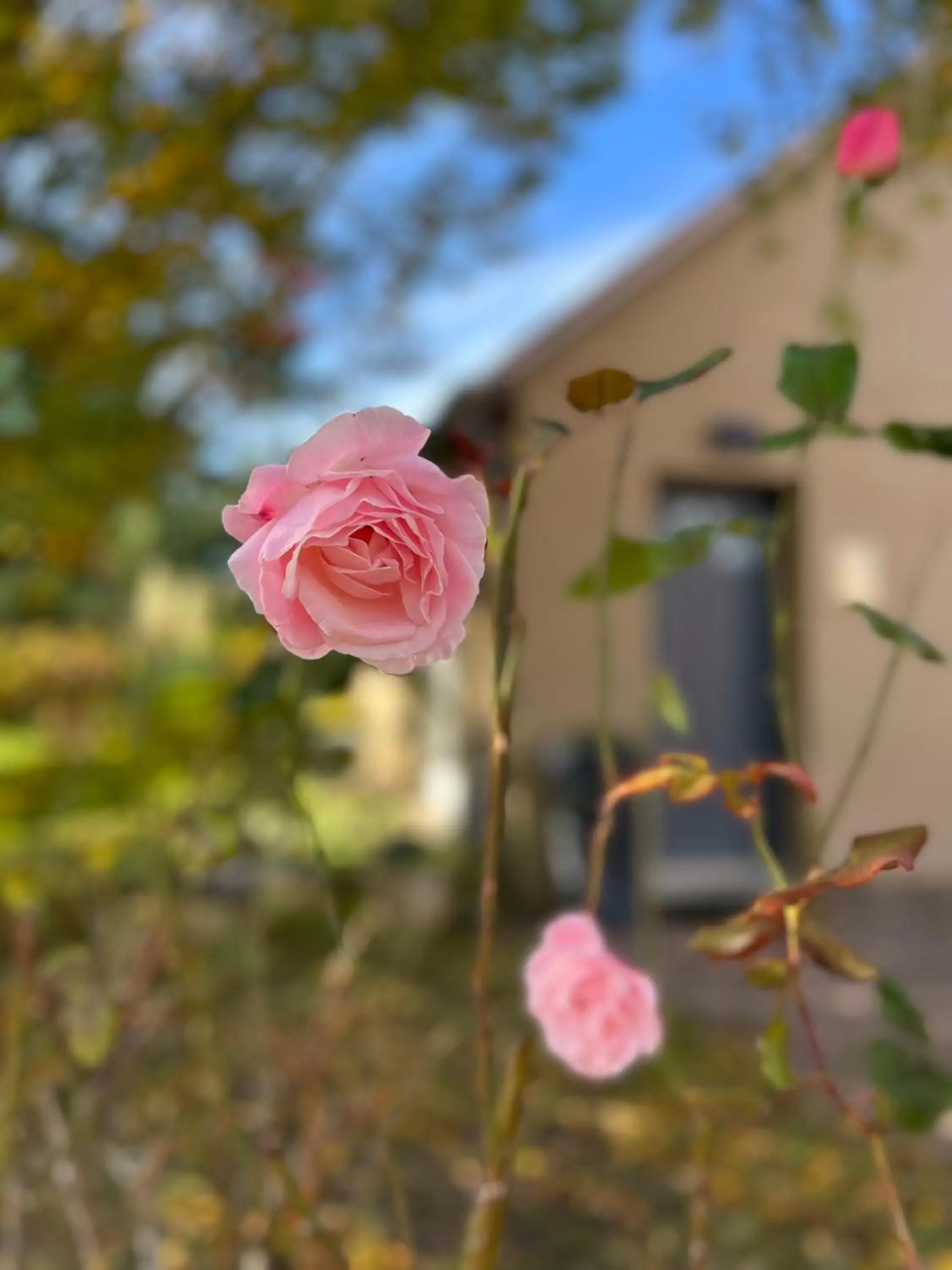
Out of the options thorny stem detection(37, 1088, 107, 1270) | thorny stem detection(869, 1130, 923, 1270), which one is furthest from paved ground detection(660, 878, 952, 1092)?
thorny stem detection(869, 1130, 923, 1270)

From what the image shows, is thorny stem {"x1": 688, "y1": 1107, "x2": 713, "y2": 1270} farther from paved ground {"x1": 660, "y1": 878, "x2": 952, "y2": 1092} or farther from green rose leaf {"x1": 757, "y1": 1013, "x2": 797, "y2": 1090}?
paved ground {"x1": 660, "y1": 878, "x2": 952, "y2": 1092}

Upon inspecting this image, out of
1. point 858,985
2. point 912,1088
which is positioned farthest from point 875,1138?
point 858,985

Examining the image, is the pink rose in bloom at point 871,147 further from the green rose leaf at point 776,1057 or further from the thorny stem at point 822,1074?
the green rose leaf at point 776,1057

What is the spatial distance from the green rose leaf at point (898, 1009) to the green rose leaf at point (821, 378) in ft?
1.13

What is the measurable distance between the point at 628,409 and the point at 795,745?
238 millimetres

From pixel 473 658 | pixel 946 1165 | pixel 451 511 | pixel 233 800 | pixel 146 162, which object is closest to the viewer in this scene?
pixel 451 511

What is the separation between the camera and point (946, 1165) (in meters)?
2.92

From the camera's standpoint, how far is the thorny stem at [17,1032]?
109cm

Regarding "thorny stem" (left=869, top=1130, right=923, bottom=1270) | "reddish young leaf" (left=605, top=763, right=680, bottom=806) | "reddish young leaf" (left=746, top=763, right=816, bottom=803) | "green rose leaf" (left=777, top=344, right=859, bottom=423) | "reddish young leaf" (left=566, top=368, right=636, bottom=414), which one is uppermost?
"reddish young leaf" (left=566, top=368, right=636, bottom=414)

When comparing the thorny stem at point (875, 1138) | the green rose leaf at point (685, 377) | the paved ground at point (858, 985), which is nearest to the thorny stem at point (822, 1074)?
the thorny stem at point (875, 1138)

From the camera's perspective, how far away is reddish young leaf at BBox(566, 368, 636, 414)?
65 centimetres

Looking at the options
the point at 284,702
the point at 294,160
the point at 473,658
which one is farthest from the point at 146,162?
the point at 284,702

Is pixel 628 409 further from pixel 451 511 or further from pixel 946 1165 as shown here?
pixel 946 1165

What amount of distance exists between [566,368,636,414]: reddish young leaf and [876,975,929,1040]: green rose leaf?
37cm
